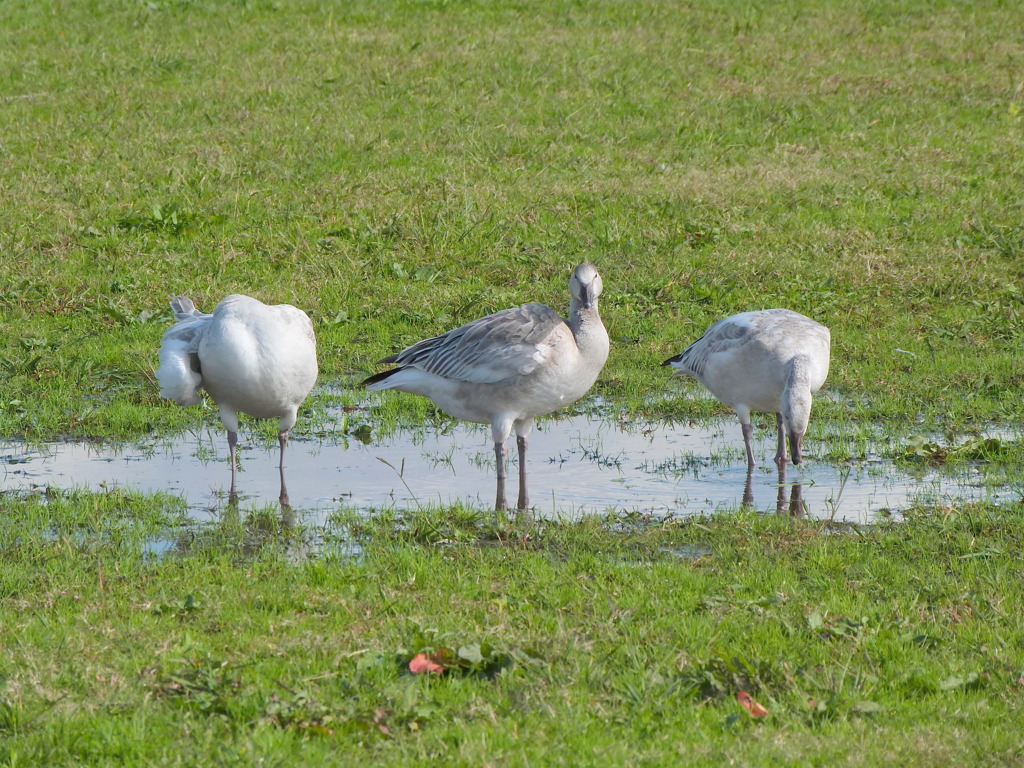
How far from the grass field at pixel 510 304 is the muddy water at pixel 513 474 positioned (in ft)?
1.39

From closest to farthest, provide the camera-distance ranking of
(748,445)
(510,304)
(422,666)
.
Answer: (422,666), (748,445), (510,304)

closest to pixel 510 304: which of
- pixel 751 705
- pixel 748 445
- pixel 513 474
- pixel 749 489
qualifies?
pixel 513 474

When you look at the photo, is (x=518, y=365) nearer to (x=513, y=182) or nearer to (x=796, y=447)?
(x=796, y=447)

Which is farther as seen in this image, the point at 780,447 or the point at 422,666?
the point at 780,447

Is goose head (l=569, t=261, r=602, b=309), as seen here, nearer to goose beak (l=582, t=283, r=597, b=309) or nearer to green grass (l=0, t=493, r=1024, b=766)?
goose beak (l=582, t=283, r=597, b=309)

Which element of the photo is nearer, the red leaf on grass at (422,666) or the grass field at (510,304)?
the grass field at (510,304)

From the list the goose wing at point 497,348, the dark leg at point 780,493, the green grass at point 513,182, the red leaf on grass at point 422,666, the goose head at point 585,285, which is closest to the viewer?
the red leaf on grass at point 422,666

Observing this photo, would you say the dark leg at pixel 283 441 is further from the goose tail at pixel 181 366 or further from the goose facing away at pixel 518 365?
the goose facing away at pixel 518 365

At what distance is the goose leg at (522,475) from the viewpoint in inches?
336

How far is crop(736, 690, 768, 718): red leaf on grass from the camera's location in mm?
5133

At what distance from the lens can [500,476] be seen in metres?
8.70

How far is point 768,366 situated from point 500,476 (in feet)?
6.82

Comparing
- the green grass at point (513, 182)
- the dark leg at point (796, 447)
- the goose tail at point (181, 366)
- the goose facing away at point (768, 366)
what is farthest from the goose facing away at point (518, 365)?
the green grass at point (513, 182)

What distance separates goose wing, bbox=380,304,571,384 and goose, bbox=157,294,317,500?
0.86 meters
